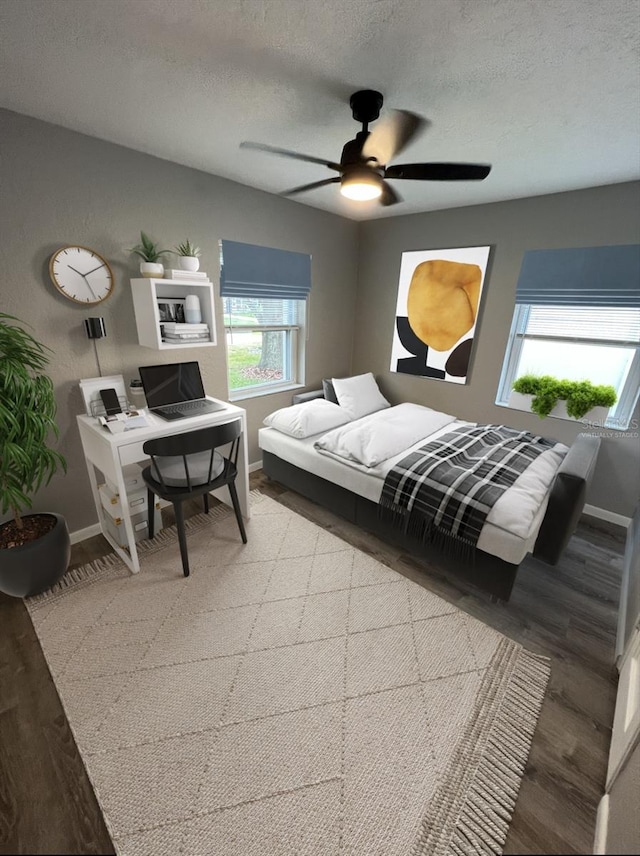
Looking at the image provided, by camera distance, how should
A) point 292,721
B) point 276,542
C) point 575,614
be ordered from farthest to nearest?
1. point 276,542
2. point 575,614
3. point 292,721

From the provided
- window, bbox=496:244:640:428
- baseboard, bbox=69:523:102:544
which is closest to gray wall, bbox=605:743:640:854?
window, bbox=496:244:640:428

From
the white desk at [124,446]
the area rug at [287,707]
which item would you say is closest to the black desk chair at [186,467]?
the white desk at [124,446]

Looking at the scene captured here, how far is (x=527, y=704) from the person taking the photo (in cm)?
143

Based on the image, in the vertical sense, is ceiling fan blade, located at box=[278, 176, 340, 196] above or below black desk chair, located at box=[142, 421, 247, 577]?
above

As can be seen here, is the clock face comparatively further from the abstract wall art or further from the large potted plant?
the abstract wall art

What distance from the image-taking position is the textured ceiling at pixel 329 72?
1.07 m

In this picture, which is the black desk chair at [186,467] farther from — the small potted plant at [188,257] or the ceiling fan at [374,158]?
the ceiling fan at [374,158]

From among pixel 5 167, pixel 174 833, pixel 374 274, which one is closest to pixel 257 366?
pixel 374 274

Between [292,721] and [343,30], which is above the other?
[343,30]

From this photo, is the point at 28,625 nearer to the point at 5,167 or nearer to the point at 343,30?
the point at 5,167

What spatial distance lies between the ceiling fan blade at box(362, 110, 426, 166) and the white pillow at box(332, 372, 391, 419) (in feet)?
6.19

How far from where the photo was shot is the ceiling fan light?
155 cm

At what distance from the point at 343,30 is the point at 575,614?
2710 millimetres

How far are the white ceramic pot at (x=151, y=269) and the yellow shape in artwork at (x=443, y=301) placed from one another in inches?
91.1
